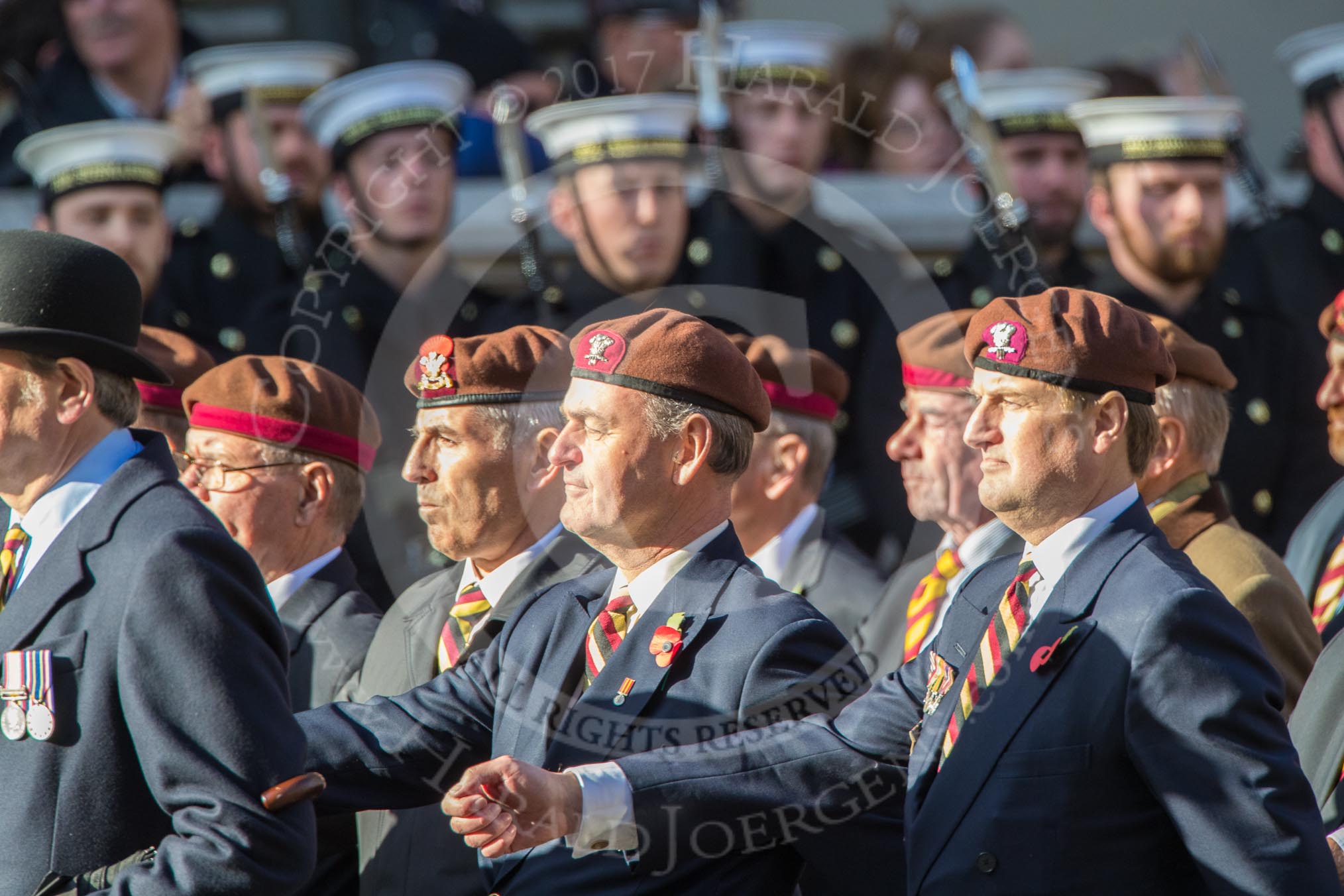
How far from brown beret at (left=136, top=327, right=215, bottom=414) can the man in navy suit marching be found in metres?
2.17

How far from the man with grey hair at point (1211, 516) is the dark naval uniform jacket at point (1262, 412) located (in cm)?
169

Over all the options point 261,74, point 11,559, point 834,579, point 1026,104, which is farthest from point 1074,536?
point 261,74

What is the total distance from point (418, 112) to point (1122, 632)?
430 cm

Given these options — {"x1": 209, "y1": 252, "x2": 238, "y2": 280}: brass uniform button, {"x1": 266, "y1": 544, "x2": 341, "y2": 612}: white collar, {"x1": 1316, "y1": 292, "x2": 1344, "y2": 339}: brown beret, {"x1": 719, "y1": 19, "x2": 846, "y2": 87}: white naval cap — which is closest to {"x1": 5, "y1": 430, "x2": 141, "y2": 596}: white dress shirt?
{"x1": 266, "y1": 544, "x2": 341, "y2": 612}: white collar

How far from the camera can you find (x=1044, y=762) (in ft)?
9.00

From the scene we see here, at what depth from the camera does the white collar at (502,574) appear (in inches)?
155

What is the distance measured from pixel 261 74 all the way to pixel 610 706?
180 inches

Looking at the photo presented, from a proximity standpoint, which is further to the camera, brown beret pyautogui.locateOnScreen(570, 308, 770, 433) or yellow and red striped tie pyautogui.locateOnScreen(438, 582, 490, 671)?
yellow and red striped tie pyautogui.locateOnScreen(438, 582, 490, 671)

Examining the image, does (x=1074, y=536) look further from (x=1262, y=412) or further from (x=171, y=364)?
(x=1262, y=412)

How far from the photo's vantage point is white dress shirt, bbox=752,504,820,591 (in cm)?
483

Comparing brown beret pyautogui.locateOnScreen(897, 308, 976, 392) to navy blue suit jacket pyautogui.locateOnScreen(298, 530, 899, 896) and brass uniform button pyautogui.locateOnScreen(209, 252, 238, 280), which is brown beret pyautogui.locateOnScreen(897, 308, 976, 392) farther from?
brass uniform button pyautogui.locateOnScreen(209, 252, 238, 280)

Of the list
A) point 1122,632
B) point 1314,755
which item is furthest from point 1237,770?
point 1314,755

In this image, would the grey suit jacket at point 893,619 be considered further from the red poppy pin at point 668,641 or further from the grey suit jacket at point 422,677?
the red poppy pin at point 668,641

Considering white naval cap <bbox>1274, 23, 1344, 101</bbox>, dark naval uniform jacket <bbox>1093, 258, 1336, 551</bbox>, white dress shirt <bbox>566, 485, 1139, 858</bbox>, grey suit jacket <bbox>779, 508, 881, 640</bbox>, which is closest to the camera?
white dress shirt <bbox>566, 485, 1139, 858</bbox>
